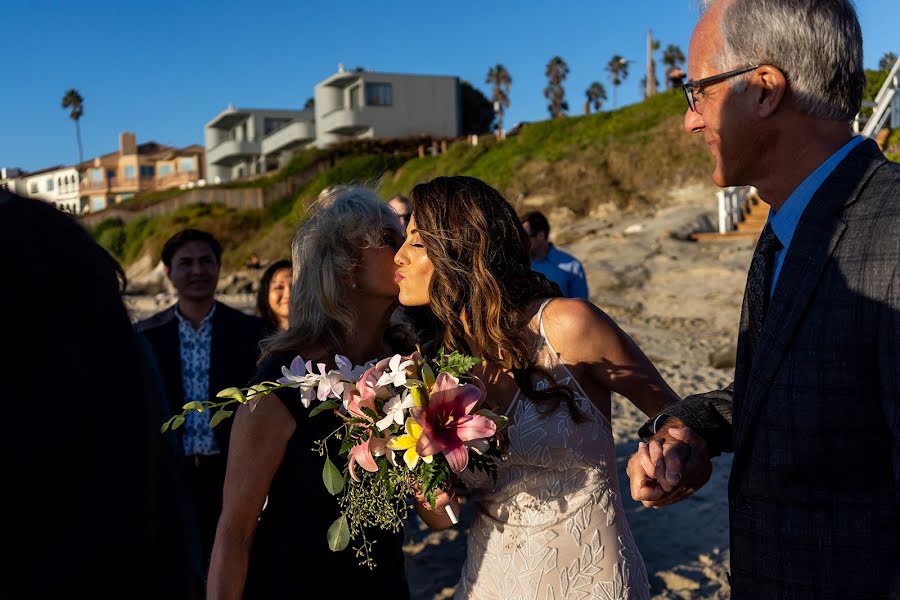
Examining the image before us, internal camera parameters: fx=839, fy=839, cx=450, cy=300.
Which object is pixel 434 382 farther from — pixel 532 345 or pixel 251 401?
pixel 251 401

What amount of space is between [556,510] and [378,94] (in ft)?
170

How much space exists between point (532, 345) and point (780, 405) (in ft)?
3.28

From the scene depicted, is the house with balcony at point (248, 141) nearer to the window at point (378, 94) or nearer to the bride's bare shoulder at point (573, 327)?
the window at point (378, 94)

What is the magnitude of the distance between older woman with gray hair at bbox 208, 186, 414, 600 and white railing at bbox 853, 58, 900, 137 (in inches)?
733

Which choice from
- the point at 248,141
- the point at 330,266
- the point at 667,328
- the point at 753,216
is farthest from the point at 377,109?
the point at 330,266

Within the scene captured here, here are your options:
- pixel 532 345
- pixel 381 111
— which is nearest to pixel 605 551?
pixel 532 345

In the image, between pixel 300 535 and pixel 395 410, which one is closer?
pixel 395 410

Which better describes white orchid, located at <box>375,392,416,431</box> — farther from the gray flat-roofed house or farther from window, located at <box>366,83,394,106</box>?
window, located at <box>366,83,394,106</box>

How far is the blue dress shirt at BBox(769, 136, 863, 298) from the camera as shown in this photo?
184 cm

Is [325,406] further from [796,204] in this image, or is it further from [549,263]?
[549,263]

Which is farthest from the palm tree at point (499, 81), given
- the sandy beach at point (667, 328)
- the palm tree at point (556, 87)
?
the sandy beach at point (667, 328)

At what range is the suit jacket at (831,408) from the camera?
5.28 ft

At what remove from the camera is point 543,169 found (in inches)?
1069

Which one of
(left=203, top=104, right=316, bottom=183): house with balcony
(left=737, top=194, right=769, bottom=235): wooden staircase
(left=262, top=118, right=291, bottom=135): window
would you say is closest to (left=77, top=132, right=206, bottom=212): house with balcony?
(left=203, top=104, right=316, bottom=183): house with balcony
